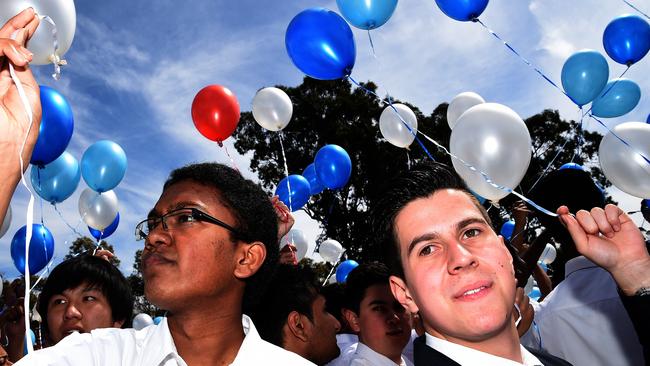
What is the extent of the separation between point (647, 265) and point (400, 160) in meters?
15.3

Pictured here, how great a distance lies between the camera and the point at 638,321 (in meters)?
1.63

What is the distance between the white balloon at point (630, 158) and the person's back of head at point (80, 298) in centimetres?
432

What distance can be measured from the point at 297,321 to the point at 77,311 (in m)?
1.41

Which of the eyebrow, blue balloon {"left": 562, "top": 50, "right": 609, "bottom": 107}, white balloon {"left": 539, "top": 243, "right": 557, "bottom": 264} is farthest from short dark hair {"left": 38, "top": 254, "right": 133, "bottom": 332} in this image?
white balloon {"left": 539, "top": 243, "right": 557, "bottom": 264}

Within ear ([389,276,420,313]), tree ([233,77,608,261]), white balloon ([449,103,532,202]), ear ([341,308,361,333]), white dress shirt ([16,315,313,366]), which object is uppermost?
tree ([233,77,608,261])

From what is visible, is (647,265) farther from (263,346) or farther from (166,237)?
(166,237)

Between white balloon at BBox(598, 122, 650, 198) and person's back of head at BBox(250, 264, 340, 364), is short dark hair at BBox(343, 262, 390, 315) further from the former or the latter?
white balloon at BBox(598, 122, 650, 198)

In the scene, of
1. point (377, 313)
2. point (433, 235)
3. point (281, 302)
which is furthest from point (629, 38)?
point (433, 235)

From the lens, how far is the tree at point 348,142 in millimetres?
16469

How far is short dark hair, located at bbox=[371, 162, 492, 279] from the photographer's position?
1.81 meters

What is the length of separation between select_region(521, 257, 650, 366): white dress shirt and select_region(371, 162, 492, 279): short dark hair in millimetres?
934

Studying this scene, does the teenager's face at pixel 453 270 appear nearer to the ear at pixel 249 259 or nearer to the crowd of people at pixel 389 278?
the crowd of people at pixel 389 278

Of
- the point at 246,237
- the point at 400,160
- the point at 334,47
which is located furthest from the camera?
the point at 400,160

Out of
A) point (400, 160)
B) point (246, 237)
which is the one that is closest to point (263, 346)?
point (246, 237)
